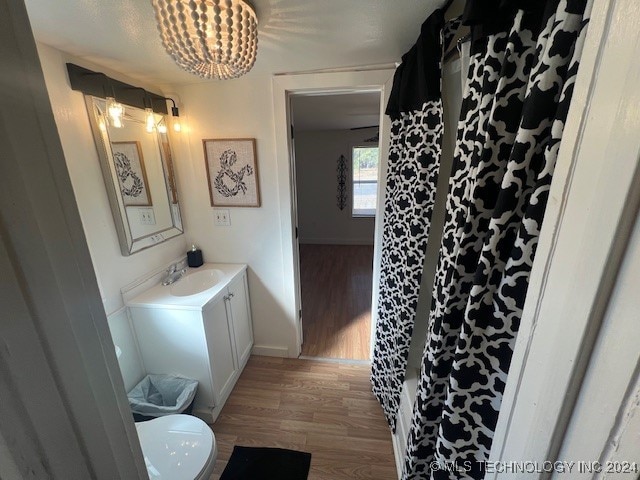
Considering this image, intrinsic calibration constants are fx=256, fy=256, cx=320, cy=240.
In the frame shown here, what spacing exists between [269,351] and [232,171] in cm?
152

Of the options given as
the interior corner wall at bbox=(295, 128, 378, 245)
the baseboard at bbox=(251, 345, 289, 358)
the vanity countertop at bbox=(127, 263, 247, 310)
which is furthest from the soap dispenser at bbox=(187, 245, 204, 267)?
the interior corner wall at bbox=(295, 128, 378, 245)

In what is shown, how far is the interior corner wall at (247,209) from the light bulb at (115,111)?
0.40 m

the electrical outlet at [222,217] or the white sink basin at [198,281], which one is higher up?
the electrical outlet at [222,217]

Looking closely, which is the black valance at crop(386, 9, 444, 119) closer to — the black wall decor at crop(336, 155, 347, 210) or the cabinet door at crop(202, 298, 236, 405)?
the cabinet door at crop(202, 298, 236, 405)

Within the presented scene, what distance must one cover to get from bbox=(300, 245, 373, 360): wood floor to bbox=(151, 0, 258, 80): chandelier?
2.13 m

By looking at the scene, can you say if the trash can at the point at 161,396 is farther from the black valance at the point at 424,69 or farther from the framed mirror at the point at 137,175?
the black valance at the point at 424,69

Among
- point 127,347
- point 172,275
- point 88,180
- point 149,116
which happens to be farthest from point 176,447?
point 149,116

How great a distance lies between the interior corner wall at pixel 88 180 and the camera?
1.18 m

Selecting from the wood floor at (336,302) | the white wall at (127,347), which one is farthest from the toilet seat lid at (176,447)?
the wood floor at (336,302)

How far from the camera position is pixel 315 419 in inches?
65.8

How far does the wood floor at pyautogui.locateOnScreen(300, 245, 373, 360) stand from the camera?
91.5 inches

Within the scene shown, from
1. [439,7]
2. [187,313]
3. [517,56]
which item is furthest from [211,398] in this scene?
[439,7]

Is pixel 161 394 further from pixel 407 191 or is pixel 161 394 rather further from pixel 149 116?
pixel 407 191

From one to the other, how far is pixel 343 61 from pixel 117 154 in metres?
1.39
